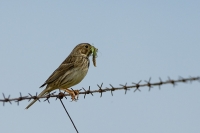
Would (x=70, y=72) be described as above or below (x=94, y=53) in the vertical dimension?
below

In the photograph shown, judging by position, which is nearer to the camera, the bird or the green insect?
the green insect

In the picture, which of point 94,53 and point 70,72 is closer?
point 94,53

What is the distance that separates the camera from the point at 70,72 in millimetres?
8812

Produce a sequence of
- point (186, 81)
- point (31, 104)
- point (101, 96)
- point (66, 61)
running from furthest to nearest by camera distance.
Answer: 1. point (66, 61)
2. point (31, 104)
3. point (101, 96)
4. point (186, 81)

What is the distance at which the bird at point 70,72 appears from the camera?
28.2 feet

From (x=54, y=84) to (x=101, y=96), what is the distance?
3564 mm

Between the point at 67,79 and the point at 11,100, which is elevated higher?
the point at 67,79

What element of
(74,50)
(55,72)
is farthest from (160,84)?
(74,50)

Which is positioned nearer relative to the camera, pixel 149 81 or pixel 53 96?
pixel 149 81

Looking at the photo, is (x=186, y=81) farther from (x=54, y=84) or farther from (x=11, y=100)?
(x=54, y=84)

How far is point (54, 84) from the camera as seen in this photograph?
8.63 metres

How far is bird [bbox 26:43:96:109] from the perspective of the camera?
861cm

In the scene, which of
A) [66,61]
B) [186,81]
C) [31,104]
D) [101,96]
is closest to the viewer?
[186,81]

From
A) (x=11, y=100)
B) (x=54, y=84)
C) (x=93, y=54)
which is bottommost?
(x=11, y=100)
